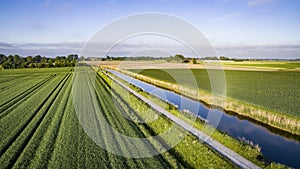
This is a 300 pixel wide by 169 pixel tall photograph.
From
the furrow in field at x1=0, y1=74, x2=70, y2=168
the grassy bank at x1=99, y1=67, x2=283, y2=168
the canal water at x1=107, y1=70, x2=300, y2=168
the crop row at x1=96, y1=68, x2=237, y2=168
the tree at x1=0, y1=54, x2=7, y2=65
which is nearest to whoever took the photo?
the crop row at x1=96, y1=68, x2=237, y2=168

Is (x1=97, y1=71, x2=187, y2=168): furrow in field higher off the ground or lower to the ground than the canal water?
higher

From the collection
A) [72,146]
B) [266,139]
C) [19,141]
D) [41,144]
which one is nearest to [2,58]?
[19,141]

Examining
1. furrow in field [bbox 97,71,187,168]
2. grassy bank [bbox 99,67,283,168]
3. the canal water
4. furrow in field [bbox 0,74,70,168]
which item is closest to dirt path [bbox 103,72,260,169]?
grassy bank [bbox 99,67,283,168]

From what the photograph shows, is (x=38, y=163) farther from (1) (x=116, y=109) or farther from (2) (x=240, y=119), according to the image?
(2) (x=240, y=119)

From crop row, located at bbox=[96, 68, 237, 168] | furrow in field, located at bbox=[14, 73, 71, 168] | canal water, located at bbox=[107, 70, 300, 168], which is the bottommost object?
canal water, located at bbox=[107, 70, 300, 168]

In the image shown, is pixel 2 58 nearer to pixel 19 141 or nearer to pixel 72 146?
pixel 19 141

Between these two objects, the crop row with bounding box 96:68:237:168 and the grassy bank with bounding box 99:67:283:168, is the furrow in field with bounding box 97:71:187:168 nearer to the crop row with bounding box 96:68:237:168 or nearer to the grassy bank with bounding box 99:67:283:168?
the crop row with bounding box 96:68:237:168

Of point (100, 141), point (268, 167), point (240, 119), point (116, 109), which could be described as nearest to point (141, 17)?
point (116, 109)

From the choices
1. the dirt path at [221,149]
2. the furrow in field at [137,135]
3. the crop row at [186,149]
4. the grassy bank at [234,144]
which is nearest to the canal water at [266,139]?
the grassy bank at [234,144]

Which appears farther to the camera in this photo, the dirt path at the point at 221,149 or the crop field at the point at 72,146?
the dirt path at the point at 221,149

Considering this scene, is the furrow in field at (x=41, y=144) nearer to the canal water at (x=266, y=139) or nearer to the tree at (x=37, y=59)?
the canal water at (x=266, y=139)

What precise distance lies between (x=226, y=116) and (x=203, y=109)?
9.25 feet

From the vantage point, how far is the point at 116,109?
17.8 metres

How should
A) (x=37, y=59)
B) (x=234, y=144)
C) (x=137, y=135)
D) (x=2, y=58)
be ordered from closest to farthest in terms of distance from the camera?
(x=234, y=144), (x=137, y=135), (x=2, y=58), (x=37, y=59)
